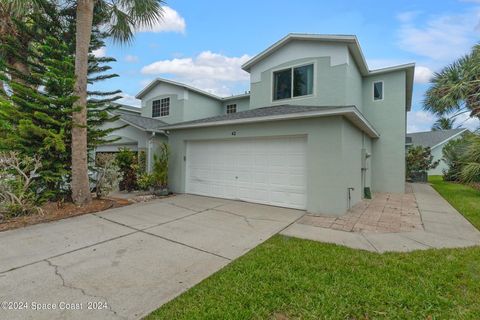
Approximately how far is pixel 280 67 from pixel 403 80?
5.92 metres

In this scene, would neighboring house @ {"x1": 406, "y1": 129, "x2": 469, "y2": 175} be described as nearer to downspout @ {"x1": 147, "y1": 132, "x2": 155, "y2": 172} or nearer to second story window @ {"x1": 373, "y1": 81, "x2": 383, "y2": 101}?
second story window @ {"x1": 373, "y1": 81, "x2": 383, "y2": 101}

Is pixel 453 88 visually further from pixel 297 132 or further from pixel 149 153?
pixel 149 153

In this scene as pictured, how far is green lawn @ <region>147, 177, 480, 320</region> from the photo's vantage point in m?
2.56

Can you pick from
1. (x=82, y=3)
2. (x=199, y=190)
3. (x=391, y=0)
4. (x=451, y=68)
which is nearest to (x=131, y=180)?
(x=199, y=190)

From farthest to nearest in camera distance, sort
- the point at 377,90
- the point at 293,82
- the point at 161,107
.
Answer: the point at 161,107 → the point at 377,90 → the point at 293,82

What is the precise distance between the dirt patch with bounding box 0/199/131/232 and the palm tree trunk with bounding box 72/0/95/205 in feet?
1.24

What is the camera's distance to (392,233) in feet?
17.0

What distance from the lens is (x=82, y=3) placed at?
22.9 ft

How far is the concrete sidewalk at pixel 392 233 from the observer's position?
4.52 meters

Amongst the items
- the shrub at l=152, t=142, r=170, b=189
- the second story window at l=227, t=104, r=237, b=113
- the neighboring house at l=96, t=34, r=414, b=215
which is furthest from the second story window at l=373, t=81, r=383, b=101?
the shrub at l=152, t=142, r=170, b=189

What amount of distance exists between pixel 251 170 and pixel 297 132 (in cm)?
214

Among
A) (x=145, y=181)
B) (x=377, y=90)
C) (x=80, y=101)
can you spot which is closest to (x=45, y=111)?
(x=80, y=101)

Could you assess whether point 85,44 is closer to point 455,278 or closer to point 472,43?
point 455,278

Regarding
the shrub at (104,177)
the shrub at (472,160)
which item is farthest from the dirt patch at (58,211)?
the shrub at (472,160)
